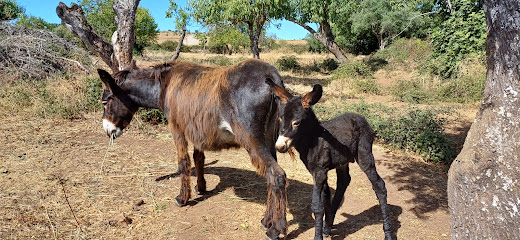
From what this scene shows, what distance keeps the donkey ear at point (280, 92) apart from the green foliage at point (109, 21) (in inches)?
747

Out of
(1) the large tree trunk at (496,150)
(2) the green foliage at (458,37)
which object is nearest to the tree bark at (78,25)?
(1) the large tree trunk at (496,150)

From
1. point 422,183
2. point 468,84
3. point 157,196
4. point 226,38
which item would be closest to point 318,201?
point 157,196

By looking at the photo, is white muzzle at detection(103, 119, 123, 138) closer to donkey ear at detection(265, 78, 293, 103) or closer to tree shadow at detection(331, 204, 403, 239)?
donkey ear at detection(265, 78, 293, 103)

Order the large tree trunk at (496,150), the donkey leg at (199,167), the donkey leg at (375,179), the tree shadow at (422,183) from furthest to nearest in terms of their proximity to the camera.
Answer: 1. the donkey leg at (199,167)
2. the tree shadow at (422,183)
3. the donkey leg at (375,179)
4. the large tree trunk at (496,150)

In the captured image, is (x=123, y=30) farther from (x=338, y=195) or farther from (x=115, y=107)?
(x=338, y=195)

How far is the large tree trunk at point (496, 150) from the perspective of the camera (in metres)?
2.24

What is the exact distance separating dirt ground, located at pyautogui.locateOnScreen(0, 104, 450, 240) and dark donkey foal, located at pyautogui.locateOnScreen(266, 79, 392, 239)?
61 cm

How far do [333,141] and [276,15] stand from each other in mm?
13373

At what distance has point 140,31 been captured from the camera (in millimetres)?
32000

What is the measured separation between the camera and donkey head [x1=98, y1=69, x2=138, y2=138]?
4346 mm

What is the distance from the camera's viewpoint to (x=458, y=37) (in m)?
14.1

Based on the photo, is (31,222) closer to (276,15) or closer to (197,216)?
(197,216)

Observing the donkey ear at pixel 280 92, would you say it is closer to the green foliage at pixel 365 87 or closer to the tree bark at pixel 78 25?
the tree bark at pixel 78 25

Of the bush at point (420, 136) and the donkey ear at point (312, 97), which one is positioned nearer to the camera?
the donkey ear at point (312, 97)
